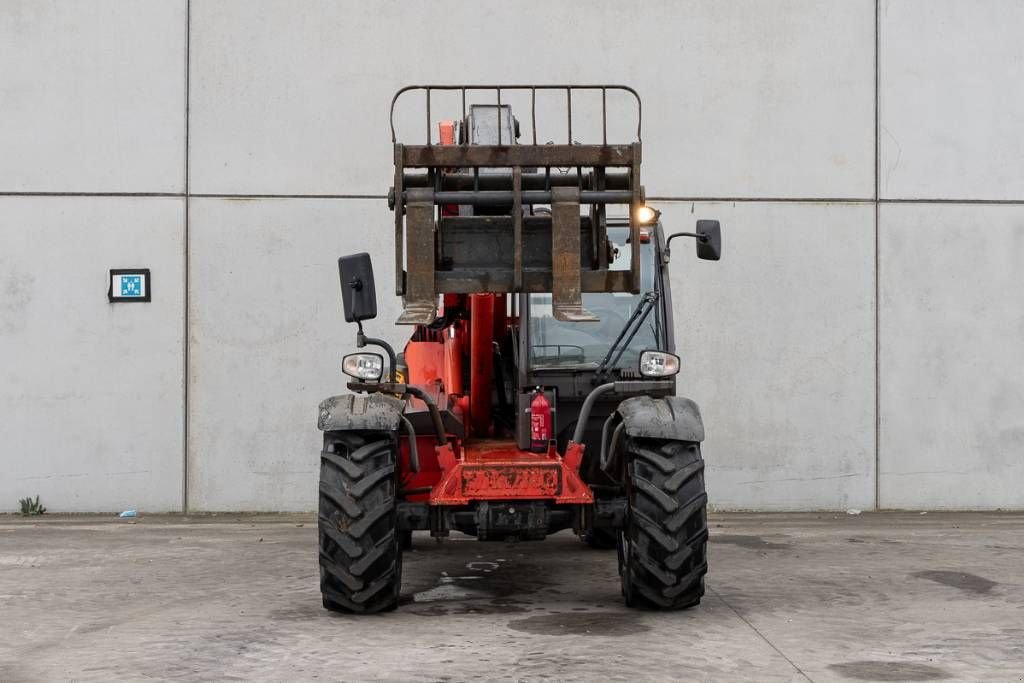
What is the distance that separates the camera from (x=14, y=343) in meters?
14.0

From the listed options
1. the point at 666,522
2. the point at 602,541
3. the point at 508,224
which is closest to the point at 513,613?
the point at 666,522

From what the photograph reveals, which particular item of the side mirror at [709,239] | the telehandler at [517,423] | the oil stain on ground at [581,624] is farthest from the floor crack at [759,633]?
the side mirror at [709,239]

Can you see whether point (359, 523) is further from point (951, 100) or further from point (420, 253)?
point (951, 100)

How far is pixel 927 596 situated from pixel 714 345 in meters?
5.34

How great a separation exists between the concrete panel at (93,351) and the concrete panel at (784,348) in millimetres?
5013

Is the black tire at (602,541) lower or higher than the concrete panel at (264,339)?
lower

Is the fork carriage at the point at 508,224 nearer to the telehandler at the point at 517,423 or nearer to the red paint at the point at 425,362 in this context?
the telehandler at the point at 517,423

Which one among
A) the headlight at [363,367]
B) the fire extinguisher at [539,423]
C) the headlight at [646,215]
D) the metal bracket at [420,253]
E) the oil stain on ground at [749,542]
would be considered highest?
the headlight at [646,215]

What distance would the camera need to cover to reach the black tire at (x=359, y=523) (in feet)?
26.5

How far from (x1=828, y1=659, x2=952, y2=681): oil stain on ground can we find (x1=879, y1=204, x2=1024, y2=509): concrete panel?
739 centimetres

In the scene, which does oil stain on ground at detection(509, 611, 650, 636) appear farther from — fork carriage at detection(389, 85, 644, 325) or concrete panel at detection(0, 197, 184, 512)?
concrete panel at detection(0, 197, 184, 512)

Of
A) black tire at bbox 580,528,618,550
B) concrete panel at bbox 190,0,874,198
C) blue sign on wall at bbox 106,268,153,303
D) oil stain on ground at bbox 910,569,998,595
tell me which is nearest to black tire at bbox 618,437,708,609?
oil stain on ground at bbox 910,569,998,595

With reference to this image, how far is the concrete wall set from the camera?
553 inches

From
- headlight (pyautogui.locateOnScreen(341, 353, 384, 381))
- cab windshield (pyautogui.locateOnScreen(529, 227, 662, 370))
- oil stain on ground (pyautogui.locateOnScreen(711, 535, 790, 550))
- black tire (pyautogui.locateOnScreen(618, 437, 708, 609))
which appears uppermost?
cab windshield (pyautogui.locateOnScreen(529, 227, 662, 370))
